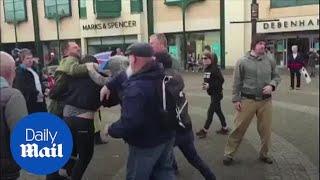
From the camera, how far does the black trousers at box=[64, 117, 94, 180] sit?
5777 millimetres

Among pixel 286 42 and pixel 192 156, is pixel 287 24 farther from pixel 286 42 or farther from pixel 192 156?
pixel 192 156

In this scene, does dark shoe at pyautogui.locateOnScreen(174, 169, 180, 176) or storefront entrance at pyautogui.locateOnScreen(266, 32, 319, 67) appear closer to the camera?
dark shoe at pyautogui.locateOnScreen(174, 169, 180, 176)

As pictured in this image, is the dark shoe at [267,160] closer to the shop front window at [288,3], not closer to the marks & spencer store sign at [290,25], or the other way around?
the marks & spencer store sign at [290,25]

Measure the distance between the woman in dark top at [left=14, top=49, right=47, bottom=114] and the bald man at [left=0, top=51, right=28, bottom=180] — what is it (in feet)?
9.44

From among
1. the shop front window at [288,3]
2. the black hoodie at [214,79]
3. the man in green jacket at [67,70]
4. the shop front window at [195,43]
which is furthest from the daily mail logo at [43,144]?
the shop front window at [195,43]

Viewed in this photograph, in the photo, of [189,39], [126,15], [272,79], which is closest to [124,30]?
[126,15]

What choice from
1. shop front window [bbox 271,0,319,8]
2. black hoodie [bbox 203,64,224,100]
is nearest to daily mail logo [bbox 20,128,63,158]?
black hoodie [bbox 203,64,224,100]

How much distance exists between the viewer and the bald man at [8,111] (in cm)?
410

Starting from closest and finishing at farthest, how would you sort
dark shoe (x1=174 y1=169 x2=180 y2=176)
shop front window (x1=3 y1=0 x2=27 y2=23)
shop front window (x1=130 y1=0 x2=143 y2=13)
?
dark shoe (x1=174 y1=169 x2=180 y2=176) < shop front window (x1=130 y1=0 x2=143 y2=13) < shop front window (x1=3 y1=0 x2=27 y2=23)

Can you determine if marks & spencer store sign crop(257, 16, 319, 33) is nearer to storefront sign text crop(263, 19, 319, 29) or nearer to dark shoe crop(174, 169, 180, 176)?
storefront sign text crop(263, 19, 319, 29)

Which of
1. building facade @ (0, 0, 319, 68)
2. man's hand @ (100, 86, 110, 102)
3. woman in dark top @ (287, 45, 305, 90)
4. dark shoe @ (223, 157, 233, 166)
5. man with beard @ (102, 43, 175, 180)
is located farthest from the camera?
building facade @ (0, 0, 319, 68)

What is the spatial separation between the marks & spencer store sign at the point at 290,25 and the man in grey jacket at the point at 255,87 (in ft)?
78.5

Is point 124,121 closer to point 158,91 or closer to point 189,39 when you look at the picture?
point 158,91

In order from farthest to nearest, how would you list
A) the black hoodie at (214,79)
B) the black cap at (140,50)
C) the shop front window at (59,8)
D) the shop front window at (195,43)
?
1. the shop front window at (59,8)
2. the shop front window at (195,43)
3. the black hoodie at (214,79)
4. the black cap at (140,50)
